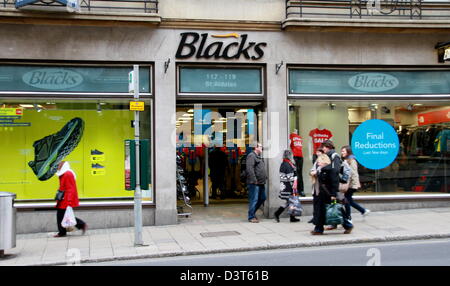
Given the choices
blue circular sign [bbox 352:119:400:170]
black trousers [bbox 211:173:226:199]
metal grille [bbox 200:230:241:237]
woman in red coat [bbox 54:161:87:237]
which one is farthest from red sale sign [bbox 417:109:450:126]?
woman in red coat [bbox 54:161:87:237]

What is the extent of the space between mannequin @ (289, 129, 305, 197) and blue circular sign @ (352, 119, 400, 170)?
1589mm

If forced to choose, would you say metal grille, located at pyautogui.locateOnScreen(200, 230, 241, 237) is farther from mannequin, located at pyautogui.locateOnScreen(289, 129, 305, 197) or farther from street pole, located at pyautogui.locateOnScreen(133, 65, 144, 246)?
mannequin, located at pyautogui.locateOnScreen(289, 129, 305, 197)

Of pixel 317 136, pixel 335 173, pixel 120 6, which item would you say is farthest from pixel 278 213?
pixel 120 6

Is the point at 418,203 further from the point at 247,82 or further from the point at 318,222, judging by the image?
the point at 247,82

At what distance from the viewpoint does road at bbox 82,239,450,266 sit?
27.0 feet

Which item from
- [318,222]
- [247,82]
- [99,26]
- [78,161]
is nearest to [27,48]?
[99,26]

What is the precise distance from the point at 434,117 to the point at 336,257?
811 centimetres

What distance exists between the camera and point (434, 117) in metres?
14.9

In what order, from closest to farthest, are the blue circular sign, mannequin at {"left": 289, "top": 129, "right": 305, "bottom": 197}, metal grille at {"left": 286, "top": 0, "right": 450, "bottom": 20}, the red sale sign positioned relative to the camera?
metal grille at {"left": 286, "top": 0, "right": 450, "bottom": 20} → mannequin at {"left": 289, "top": 129, "right": 305, "bottom": 197} → the blue circular sign → the red sale sign

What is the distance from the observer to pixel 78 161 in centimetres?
1323

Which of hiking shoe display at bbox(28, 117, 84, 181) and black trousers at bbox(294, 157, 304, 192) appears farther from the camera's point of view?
black trousers at bbox(294, 157, 304, 192)

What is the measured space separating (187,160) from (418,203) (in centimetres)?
764

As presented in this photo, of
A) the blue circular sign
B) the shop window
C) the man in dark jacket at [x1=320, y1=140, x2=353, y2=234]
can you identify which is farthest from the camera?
the blue circular sign

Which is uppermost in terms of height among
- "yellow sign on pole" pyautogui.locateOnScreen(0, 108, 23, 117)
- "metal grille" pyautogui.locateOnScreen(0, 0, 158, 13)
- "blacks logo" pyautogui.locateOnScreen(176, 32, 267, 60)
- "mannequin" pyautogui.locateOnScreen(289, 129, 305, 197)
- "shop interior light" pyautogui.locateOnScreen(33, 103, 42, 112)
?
"metal grille" pyautogui.locateOnScreen(0, 0, 158, 13)
